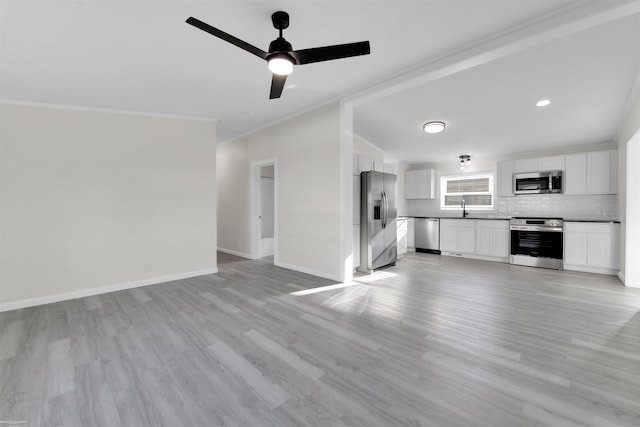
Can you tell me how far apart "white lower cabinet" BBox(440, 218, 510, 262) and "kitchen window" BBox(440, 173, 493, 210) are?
98 cm

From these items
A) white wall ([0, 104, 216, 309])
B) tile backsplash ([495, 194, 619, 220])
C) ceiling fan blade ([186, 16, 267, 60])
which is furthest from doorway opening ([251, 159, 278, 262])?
tile backsplash ([495, 194, 619, 220])

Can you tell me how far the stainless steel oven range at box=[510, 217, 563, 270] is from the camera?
5.36m

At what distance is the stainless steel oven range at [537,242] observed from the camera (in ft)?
17.6

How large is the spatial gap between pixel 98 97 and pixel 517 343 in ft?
18.0

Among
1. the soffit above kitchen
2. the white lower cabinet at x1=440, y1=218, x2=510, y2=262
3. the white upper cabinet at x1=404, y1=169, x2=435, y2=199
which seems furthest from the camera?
the white upper cabinet at x1=404, y1=169, x2=435, y2=199

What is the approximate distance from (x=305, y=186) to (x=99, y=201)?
302 centimetres

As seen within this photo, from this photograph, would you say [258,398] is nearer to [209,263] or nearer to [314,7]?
Answer: [314,7]

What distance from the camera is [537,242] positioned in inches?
219

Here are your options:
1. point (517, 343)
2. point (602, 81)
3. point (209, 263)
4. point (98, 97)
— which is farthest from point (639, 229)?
point (98, 97)

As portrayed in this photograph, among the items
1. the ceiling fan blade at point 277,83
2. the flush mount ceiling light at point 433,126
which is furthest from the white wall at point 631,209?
the ceiling fan blade at point 277,83

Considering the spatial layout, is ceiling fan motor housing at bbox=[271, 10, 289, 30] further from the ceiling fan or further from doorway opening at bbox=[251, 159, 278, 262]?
doorway opening at bbox=[251, 159, 278, 262]

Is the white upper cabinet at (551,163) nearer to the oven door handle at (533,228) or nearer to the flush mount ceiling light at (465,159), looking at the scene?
the oven door handle at (533,228)

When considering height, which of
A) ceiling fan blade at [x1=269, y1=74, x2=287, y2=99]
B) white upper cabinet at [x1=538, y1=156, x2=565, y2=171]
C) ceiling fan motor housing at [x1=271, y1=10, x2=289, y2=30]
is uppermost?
ceiling fan motor housing at [x1=271, y1=10, x2=289, y2=30]

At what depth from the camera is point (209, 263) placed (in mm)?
4895
